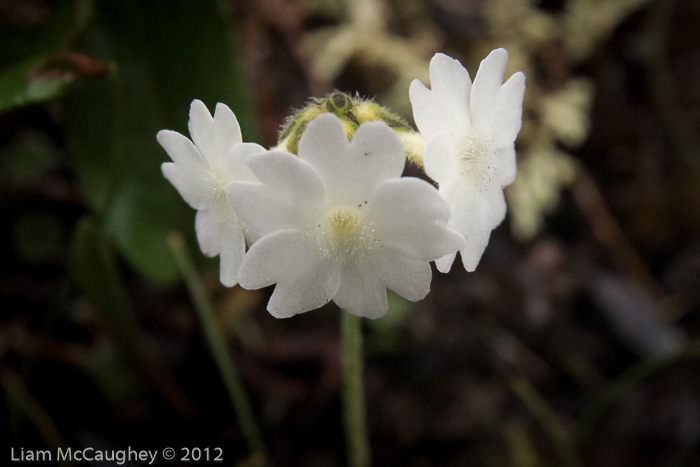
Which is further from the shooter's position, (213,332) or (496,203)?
(213,332)

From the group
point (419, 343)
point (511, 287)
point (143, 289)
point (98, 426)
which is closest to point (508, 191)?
point (511, 287)

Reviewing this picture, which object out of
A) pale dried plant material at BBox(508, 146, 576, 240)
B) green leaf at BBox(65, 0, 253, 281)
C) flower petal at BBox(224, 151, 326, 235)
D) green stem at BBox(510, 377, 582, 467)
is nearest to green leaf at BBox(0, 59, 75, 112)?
green leaf at BBox(65, 0, 253, 281)

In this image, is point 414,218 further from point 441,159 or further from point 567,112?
point 567,112

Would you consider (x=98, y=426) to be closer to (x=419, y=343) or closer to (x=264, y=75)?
(x=419, y=343)

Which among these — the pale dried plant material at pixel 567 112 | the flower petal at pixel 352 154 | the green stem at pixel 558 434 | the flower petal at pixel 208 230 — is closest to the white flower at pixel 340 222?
the flower petal at pixel 352 154

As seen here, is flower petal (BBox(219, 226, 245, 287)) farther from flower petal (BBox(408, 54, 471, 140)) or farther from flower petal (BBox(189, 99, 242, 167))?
flower petal (BBox(408, 54, 471, 140))

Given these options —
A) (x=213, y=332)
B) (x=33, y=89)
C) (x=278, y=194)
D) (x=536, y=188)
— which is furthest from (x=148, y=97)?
(x=536, y=188)

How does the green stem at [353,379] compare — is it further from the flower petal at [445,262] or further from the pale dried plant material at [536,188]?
the pale dried plant material at [536,188]
